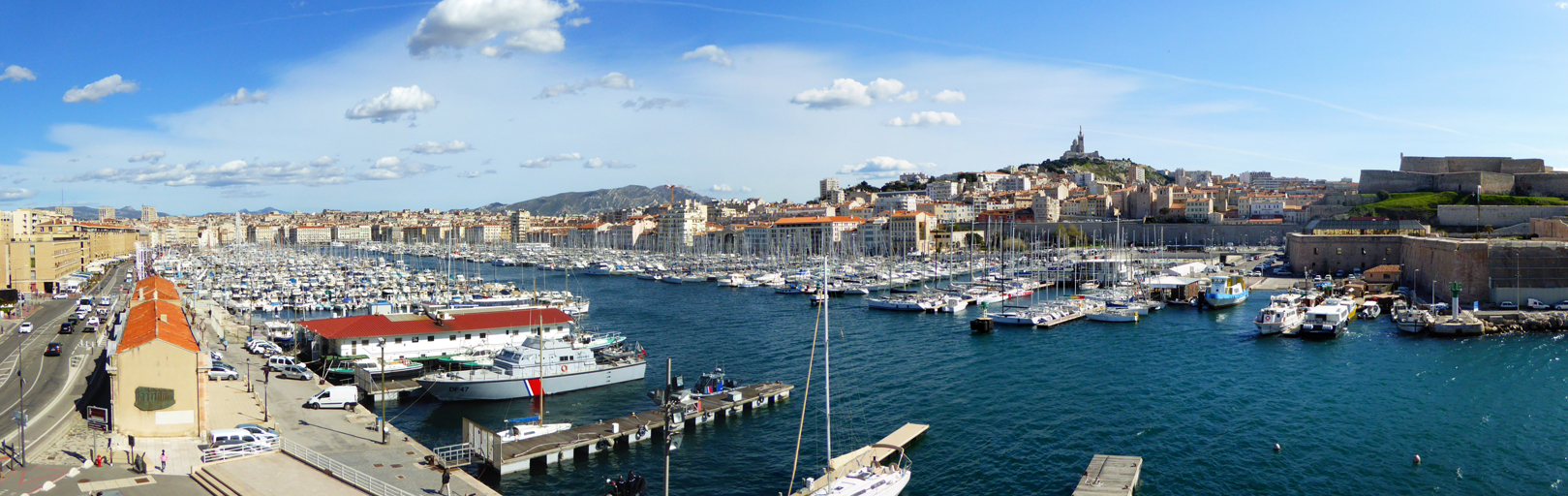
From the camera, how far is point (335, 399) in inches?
650

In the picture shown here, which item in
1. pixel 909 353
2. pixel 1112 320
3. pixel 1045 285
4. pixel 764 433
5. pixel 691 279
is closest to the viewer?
pixel 764 433

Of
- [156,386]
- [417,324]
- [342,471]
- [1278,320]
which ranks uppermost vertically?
[156,386]

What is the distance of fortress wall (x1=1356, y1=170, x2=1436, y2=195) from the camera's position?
66.2m

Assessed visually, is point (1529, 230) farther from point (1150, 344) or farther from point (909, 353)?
point (909, 353)

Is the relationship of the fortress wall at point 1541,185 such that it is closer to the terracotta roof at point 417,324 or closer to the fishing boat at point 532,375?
the fishing boat at point 532,375

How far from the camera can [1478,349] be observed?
2436cm

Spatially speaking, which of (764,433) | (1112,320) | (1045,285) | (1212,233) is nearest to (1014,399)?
(764,433)

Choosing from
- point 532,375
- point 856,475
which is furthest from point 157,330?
point 856,475

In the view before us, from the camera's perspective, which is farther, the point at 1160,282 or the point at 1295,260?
the point at 1295,260

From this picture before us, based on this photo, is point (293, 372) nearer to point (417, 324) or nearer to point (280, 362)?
point (280, 362)

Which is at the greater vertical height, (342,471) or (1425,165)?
(1425,165)

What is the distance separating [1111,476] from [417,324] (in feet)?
59.8

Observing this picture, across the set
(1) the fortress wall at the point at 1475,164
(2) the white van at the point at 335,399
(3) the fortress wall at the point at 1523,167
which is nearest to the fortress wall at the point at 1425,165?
(1) the fortress wall at the point at 1475,164

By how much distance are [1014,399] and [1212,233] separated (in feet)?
211
